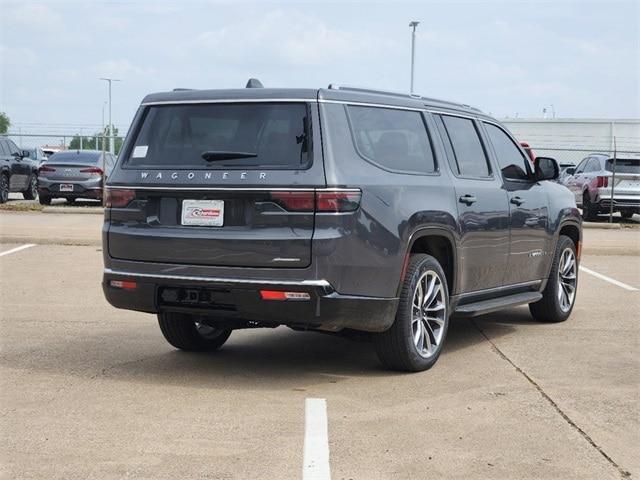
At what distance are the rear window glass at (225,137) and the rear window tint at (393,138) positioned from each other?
0.43 metres

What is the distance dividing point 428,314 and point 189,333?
1.74 m

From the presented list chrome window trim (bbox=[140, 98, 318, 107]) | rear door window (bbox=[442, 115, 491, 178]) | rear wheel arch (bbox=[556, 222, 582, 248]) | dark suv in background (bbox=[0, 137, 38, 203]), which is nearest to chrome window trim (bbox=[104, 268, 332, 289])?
chrome window trim (bbox=[140, 98, 318, 107])

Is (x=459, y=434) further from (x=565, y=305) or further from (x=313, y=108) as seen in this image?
(x=565, y=305)

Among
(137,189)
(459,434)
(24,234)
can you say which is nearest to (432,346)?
(459,434)

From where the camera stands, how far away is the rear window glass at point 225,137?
629 cm

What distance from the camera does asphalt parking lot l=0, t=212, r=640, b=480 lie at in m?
4.79

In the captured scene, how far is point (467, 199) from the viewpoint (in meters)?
7.46

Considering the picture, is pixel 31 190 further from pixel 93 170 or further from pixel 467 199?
pixel 467 199

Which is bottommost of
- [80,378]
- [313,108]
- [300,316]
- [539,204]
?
[80,378]

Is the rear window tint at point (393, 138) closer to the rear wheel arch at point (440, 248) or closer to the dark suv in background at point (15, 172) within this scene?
the rear wheel arch at point (440, 248)

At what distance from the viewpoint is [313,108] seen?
6.32 metres

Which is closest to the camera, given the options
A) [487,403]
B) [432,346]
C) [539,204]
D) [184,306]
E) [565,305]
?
[487,403]

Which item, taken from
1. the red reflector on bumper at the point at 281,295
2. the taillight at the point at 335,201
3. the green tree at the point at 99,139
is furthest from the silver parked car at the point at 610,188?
the red reflector on bumper at the point at 281,295

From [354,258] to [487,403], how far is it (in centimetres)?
116
